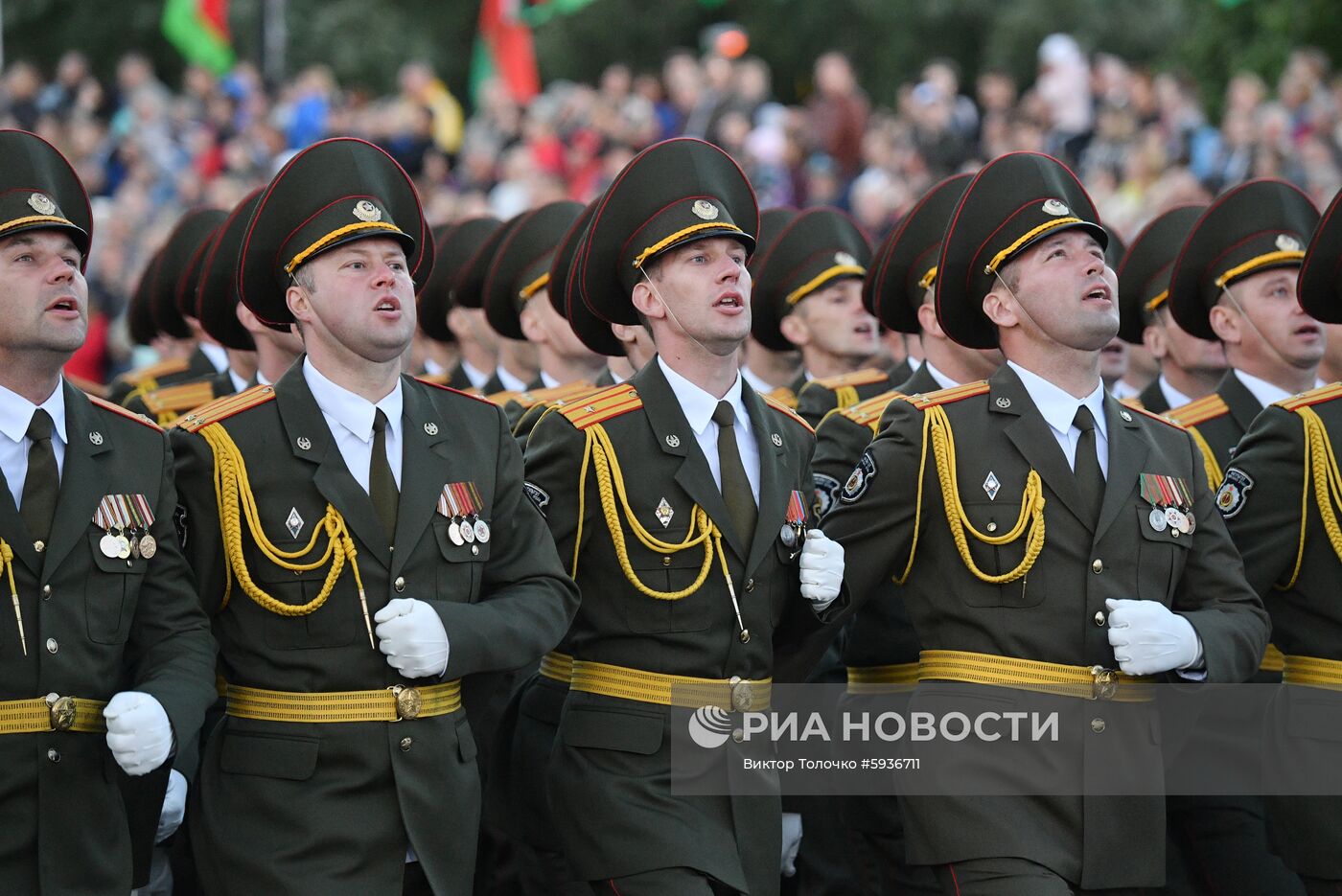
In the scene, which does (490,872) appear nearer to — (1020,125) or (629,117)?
(1020,125)

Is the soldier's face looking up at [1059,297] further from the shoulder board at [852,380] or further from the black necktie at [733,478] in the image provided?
the shoulder board at [852,380]

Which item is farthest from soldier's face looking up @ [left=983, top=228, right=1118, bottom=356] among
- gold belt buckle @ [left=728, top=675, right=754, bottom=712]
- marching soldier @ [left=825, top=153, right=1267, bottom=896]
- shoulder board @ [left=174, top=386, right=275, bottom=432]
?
shoulder board @ [left=174, top=386, right=275, bottom=432]

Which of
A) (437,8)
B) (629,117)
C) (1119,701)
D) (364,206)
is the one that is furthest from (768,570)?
(437,8)

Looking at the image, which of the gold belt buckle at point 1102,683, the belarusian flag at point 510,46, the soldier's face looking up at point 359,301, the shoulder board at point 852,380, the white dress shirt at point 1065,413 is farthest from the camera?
the belarusian flag at point 510,46

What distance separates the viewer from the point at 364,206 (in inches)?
224

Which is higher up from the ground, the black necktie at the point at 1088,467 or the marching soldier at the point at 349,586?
the black necktie at the point at 1088,467

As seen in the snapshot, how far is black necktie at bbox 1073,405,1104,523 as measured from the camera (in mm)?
5816

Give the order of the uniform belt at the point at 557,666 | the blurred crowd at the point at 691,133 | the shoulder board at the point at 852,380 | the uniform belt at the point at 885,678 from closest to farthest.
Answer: the uniform belt at the point at 557,666
the uniform belt at the point at 885,678
the shoulder board at the point at 852,380
the blurred crowd at the point at 691,133

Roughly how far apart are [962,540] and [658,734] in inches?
40.1

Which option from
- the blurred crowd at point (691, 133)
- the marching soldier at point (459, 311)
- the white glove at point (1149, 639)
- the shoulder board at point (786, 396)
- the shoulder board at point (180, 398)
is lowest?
the white glove at point (1149, 639)

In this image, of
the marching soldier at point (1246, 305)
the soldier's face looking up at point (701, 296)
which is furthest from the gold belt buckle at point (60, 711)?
the marching soldier at point (1246, 305)

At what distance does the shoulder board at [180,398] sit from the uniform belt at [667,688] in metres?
3.77

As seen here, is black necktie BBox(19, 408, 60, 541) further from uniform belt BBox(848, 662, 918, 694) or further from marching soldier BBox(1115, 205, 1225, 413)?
marching soldier BBox(1115, 205, 1225, 413)

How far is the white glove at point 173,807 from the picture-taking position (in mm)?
5844
